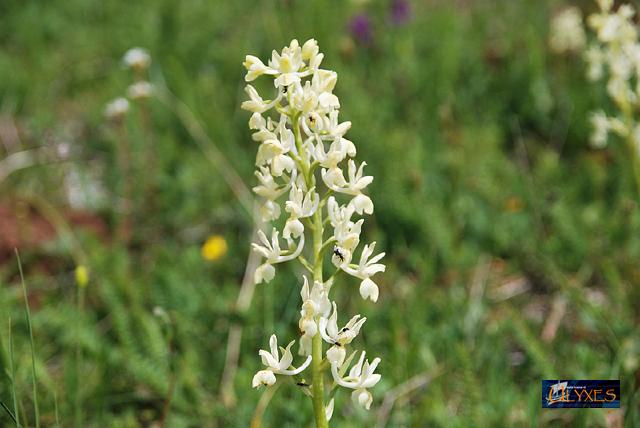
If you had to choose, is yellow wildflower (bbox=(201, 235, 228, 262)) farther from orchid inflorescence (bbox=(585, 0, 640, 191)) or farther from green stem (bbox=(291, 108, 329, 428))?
green stem (bbox=(291, 108, 329, 428))

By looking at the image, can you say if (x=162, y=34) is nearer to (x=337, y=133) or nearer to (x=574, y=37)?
(x=574, y=37)

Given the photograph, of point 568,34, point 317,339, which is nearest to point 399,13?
point 568,34

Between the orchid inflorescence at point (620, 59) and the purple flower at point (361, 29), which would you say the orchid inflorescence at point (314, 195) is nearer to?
the orchid inflorescence at point (620, 59)

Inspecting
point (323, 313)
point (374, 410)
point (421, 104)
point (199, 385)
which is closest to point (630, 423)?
point (374, 410)

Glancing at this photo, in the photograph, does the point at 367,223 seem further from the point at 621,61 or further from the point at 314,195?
the point at 314,195

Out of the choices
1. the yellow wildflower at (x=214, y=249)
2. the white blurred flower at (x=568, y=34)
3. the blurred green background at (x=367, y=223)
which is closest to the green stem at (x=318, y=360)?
the blurred green background at (x=367, y=223)
